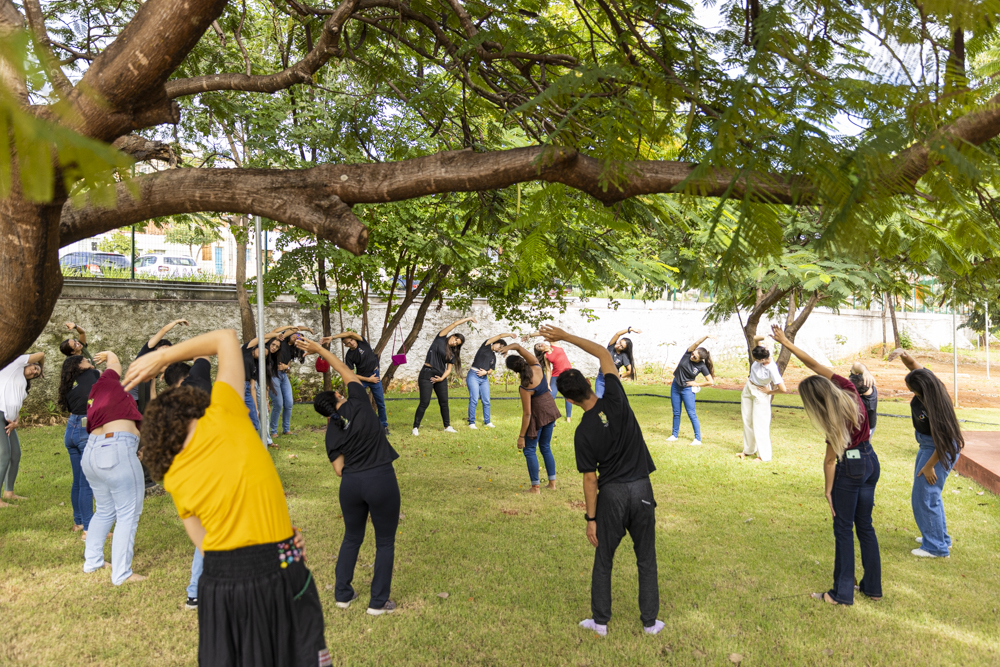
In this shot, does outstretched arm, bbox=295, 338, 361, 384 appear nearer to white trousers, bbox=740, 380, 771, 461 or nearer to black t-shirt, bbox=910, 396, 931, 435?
black t-shirt, bbox=910, 396, 931, 435

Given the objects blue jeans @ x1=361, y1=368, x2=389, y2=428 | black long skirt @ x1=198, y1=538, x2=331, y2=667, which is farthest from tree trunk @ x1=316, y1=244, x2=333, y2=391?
black long skirt @ x1=198, y1=538, x2=331, y2=667

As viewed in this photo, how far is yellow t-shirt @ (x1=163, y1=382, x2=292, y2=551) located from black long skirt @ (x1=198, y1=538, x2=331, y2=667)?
6 centimetres

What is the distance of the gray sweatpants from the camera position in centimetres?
637

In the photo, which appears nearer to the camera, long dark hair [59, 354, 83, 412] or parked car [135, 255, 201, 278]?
long dark hair [59, 354, 83, 412]

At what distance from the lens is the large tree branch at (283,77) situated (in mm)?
4355

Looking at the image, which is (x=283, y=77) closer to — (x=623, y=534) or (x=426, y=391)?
(x=623, y=534)

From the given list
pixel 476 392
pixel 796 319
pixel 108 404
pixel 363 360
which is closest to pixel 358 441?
pixel 108 404

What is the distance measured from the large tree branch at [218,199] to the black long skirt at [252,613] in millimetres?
1604

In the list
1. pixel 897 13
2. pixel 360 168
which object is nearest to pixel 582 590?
pixel 360 168

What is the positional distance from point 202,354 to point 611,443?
2497 mm

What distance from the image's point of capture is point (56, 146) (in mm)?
1641

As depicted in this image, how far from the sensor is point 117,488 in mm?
4945

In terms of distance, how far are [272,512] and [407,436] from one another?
835 centimetres

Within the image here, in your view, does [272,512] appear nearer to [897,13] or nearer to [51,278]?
[51,278]
